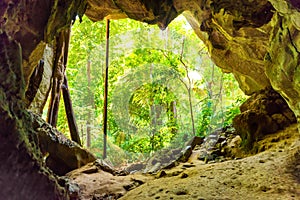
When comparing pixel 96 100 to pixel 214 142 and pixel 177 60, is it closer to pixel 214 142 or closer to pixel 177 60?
pixel 177 60

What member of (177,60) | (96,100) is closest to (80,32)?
(96,100)

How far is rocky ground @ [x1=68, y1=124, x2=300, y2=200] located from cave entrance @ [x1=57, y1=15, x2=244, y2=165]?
400 cm

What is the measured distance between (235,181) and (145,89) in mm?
5783

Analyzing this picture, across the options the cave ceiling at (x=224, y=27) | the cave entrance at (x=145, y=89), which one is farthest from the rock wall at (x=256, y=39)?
the cave entrance at (x=145, y=89)

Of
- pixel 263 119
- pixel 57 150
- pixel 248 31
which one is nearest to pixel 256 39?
pixel 248 31

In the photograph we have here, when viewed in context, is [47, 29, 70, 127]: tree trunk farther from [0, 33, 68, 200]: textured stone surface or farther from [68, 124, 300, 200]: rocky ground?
[0, 33, 68, 200]: textured stone surface

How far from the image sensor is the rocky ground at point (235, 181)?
2705mm

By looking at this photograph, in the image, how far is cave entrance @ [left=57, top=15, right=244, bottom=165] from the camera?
8.59m

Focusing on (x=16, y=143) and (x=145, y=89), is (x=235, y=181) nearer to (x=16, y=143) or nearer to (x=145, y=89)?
(x=16, y=143)

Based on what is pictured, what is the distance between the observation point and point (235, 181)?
119 inches

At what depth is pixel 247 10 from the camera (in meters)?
3.62

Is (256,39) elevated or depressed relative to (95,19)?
depressed

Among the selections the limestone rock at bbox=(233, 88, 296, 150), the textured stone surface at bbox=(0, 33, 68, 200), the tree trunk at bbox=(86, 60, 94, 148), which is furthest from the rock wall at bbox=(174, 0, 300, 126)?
the tree trunk at bbox=(86, 60, 94, 148)

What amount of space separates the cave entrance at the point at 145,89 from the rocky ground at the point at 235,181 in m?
4.00
